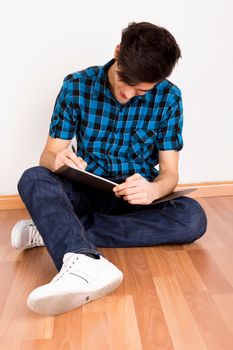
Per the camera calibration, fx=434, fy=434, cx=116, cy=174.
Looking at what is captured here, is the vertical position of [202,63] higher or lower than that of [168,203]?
higher

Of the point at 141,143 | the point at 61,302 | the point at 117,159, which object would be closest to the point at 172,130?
the point at 141,143

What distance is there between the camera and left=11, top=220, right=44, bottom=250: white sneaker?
58.5 inches

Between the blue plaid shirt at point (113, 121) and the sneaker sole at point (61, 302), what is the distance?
1.77 feet

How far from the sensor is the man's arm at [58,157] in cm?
127

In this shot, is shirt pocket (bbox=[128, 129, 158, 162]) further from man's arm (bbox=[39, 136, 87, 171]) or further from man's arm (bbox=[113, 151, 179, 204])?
man's arm (bbox=[39, 136, 87, 171])

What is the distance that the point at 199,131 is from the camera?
212 cm

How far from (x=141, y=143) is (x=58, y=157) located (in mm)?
356

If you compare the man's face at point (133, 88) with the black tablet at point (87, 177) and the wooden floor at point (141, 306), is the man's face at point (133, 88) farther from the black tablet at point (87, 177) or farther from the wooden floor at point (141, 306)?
the wooden floor at point (141, 306)

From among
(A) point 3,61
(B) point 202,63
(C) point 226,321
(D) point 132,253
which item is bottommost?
(D) point 132,253

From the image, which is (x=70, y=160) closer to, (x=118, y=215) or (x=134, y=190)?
(x=134, y=190)

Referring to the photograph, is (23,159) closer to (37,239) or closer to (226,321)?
(37,239)

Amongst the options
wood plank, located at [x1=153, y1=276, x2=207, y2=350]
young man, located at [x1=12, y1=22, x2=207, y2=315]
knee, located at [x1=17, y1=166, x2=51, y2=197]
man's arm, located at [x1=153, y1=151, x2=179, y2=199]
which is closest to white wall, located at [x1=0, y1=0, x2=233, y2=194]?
young man, located at [x1=12, y1=22, x2=207, y2=315]

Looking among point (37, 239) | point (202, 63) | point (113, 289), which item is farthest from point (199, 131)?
point (113, 289)

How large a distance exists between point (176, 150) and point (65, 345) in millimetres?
830
